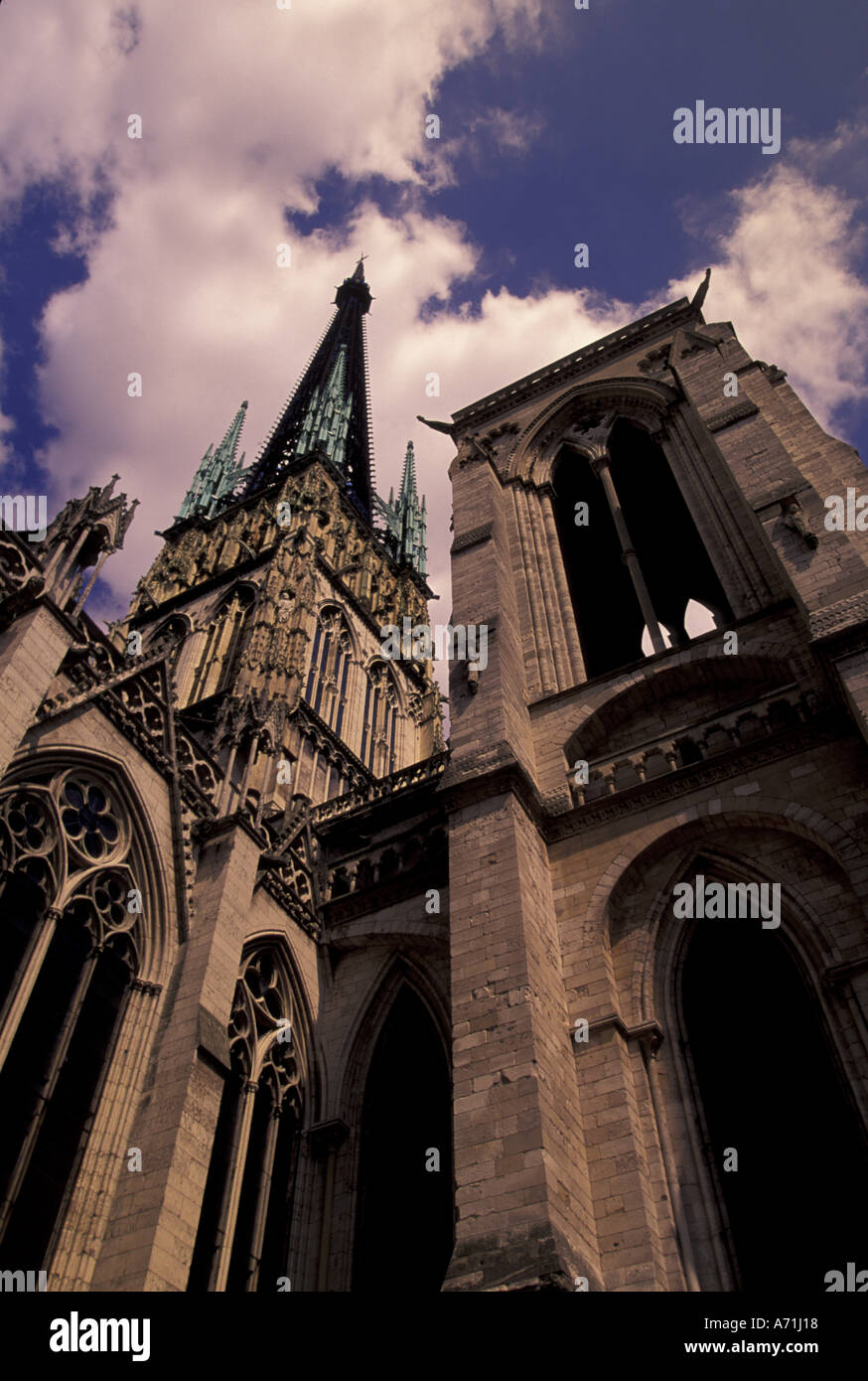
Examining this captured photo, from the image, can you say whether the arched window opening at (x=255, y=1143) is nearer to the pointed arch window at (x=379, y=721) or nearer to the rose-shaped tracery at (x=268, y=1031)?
the rose-shaped tracery at (x=268, y=1031)

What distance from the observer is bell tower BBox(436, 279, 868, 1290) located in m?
7.56

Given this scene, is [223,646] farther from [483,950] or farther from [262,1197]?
[483,950]

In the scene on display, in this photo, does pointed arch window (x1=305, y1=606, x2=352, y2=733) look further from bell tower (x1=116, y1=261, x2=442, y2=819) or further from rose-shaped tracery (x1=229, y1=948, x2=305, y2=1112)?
rose-shaped tracery (x1=229, y1=948, x2=305, y2=1112)

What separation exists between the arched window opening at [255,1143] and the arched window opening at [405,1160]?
781 millimetres

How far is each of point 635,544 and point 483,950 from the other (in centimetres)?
988

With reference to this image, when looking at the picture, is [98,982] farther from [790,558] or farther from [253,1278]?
[790,558]

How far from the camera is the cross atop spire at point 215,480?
33.8 m

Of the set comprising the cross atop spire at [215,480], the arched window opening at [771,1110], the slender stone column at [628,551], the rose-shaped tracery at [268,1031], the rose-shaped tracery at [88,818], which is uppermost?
the cross atop spire at [215,480]

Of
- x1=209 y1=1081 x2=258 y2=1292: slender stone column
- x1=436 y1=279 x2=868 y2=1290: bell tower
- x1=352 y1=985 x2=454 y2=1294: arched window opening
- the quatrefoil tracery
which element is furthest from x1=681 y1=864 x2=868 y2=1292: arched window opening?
the quatrefoil tracery

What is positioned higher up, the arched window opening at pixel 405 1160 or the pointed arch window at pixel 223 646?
the pointed arch window at pixel 223 646

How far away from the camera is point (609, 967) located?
9664mm

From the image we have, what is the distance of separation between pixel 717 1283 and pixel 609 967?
2.86 m

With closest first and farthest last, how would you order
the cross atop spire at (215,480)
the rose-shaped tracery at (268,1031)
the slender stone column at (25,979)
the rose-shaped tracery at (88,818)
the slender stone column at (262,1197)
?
the slender stone column at (25,979) → the slender stone column at (262,1197) → the rose-shaped tracery at (88,818) → the rose-shaped tracery at (268,1031) → the cross atop spire at (215,480)

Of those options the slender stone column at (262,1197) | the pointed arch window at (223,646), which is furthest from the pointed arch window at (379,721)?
the slender stone column at (262,1197)
